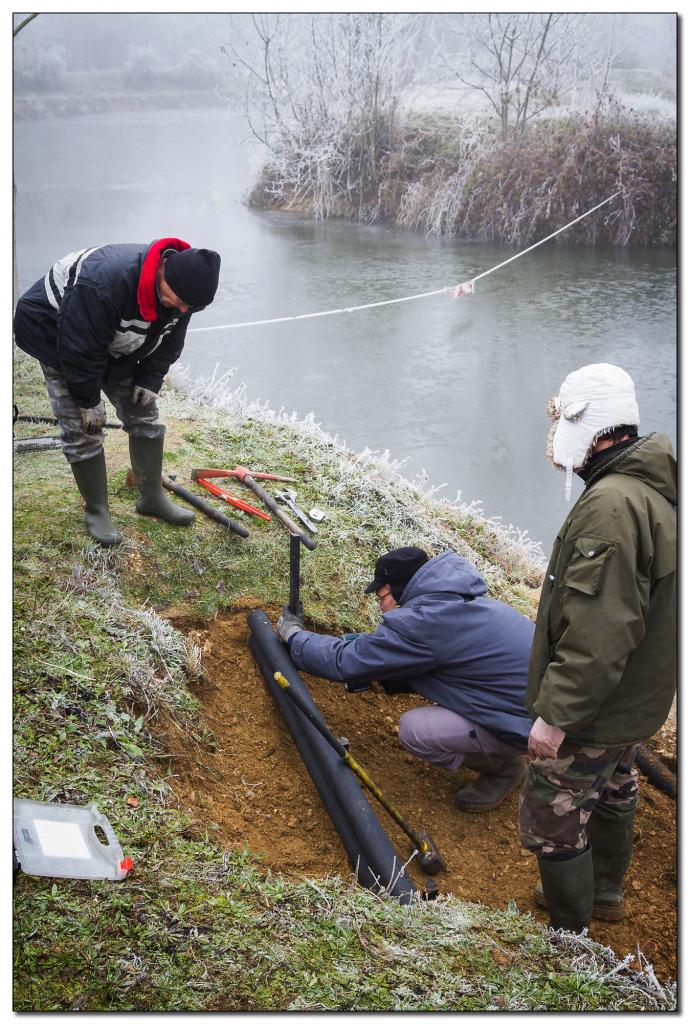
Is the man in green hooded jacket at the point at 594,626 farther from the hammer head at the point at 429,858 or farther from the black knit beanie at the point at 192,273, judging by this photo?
the black knit beanie at the point at 192,273

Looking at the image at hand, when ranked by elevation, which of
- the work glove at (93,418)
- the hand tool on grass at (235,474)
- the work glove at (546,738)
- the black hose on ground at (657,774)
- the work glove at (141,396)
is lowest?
the black hose on ground at (657,774)

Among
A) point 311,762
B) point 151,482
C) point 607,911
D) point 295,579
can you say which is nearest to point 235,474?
point 151,482

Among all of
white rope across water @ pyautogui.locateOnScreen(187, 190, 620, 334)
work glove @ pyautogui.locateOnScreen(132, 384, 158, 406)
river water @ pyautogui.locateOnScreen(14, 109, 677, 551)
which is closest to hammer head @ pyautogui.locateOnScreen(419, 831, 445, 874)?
work glove @ pyautogui.locateOnScreen(132, 384, 158, 406)

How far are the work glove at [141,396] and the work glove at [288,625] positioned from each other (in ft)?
3.47

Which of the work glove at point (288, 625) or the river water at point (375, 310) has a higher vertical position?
the river water at point (375, 310)

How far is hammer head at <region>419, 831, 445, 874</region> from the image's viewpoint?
8.45 ft

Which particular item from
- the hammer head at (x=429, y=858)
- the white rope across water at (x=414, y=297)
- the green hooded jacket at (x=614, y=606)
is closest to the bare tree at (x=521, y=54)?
the white rope across water at (x=414, y=297)

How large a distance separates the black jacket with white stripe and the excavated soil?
3.60 ft

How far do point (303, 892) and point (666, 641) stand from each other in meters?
1.22

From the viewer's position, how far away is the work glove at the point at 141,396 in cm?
335

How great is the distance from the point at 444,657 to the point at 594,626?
819mm

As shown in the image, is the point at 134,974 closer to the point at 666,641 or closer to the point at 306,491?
the point at 666,641

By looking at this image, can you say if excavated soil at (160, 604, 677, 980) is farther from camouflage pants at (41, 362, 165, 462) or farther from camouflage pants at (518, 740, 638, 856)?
camouflage pants at (41, 362, 165, 462)

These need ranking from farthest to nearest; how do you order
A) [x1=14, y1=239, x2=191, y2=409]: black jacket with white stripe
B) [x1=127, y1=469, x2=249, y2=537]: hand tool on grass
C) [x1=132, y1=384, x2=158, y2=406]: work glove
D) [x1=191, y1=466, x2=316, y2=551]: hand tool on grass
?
[x1=191, y1=466, x2=316, y2=551]: hand tool on grass, [x1=127, y1=469, x2=249, y2=537]: hand tool on grass, [x1=132, y1=384, x2=158, y2=406]: work glove, [x1=14, y1=239, x2=191, y2=409]: black jacket with white stripe
